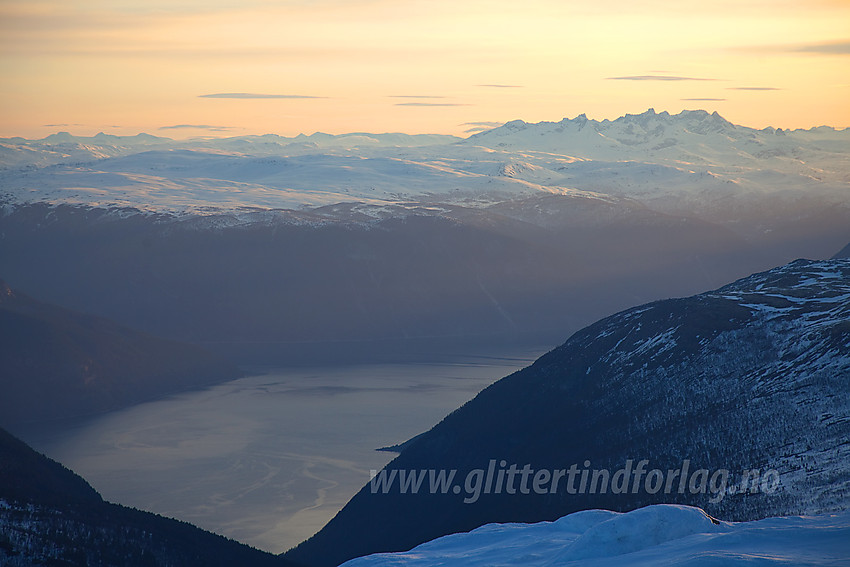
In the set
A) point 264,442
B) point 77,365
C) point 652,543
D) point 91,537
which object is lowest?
point 264,442

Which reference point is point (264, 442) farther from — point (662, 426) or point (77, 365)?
point (662, 426)

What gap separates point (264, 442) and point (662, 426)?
54343mm

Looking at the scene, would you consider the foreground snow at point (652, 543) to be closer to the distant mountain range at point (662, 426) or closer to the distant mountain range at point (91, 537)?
the distant mountain range at point (91, 537)

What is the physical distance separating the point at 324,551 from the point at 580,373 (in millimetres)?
24110

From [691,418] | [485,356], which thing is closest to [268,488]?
[691,418]

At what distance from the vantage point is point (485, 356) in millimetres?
179000

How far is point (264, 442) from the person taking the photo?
367 feet

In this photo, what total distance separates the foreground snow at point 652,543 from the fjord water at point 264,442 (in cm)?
3829

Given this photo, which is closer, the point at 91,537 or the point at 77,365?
the point at 91,537

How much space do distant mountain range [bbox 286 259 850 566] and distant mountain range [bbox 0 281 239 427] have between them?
73206 mm

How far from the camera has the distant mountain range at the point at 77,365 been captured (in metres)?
140

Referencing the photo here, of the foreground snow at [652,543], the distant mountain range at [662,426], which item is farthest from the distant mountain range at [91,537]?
the foreground snow at [652,543]

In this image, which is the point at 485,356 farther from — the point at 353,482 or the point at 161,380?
the point at 353,482

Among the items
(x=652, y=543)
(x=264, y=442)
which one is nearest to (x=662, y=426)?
(x=652, y=543)
